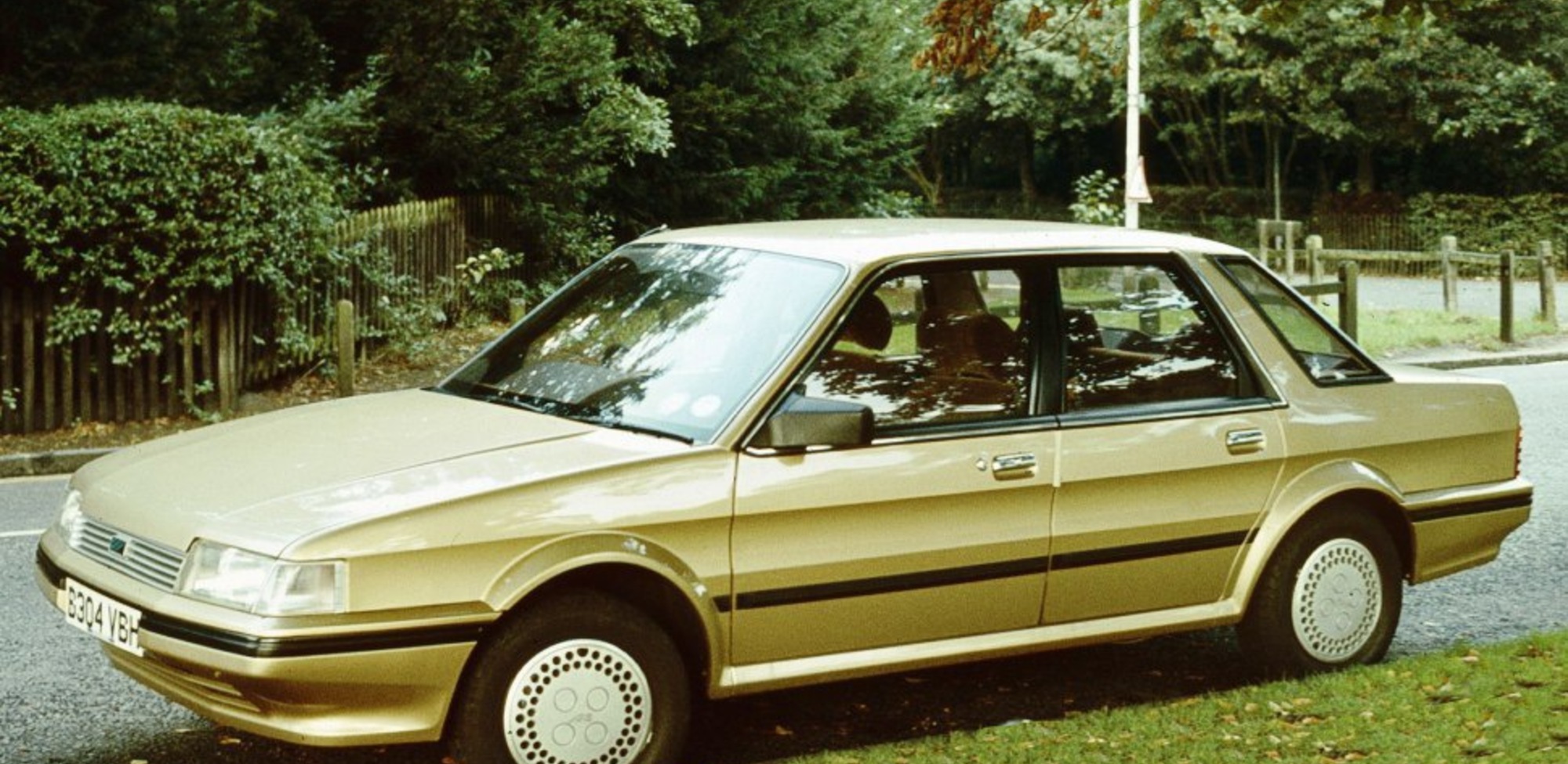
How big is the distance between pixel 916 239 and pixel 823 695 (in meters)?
1.65

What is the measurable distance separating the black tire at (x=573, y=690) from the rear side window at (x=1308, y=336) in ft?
8.47

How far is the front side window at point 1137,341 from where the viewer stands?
6.17 m

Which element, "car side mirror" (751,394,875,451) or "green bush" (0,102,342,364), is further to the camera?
"green bush" (0,102,342,364)

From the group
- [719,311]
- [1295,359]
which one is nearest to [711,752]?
[719,311]

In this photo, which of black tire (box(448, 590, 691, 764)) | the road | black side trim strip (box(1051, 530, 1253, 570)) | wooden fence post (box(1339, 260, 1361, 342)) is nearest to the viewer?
black tire (box(448, 590, 691, 764))

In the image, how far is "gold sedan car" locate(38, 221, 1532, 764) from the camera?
491 cm

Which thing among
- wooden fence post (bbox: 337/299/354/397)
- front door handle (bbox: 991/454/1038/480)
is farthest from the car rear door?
wooden fence post (bbox: 337/299/354/397)

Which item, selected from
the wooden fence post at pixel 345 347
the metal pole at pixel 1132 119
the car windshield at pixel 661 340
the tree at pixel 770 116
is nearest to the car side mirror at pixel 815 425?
the car windshield at pixel 661 340

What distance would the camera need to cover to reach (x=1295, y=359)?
6.56m

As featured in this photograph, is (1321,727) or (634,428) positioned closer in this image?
(634,428)

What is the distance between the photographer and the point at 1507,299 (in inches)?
866

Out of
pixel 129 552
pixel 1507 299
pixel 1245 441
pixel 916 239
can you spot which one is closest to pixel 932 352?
pixel 916 239

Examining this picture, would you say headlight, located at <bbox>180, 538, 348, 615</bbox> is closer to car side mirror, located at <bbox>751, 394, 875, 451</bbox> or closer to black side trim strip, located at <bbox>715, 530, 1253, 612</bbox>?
black side trim strip, located at <bbox>715, 530, 1253, 612</bbox>

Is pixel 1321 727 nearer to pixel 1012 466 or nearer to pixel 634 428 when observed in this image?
pixel 1012 466
